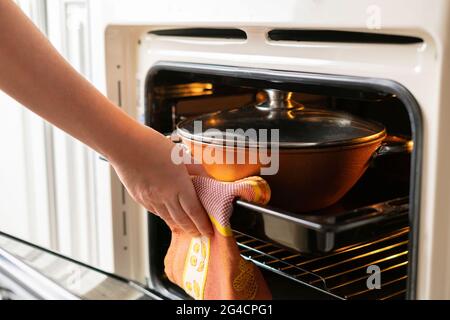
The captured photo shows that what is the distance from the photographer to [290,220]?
588mm

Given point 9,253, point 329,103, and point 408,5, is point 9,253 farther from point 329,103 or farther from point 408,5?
point 408,5

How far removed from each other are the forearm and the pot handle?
0.27 m

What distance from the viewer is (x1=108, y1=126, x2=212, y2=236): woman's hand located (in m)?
0.71

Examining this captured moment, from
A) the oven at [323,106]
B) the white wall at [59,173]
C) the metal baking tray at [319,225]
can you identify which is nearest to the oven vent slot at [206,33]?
the oven at [323,106]

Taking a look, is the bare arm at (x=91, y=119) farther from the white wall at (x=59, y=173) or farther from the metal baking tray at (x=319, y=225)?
the white wall at (x=59, y=173)

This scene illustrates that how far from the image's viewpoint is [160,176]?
2.36ft

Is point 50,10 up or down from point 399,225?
up

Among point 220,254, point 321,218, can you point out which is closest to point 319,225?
point 321,218

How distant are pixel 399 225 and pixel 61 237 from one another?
2.35 ft

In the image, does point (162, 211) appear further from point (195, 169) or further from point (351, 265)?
point (351, 265)

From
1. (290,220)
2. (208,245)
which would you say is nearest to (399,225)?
(290,220)

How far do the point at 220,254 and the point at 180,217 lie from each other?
2.5 inches

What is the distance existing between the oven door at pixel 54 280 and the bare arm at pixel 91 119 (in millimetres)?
121

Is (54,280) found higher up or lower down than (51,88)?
lower down
